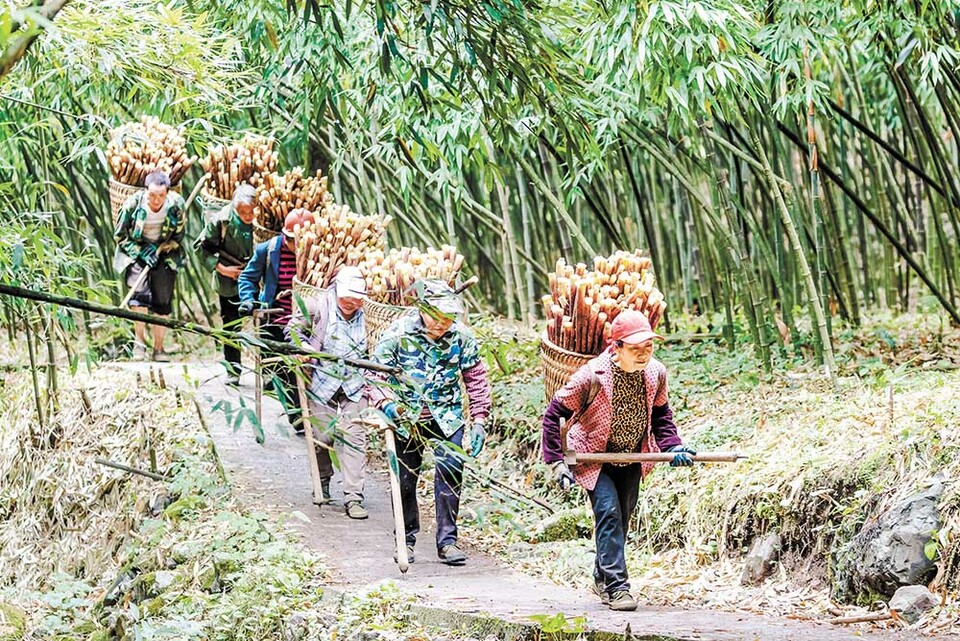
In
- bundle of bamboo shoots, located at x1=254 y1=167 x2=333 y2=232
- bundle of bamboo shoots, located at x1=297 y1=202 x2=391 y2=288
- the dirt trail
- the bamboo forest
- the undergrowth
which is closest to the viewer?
the dirt trail

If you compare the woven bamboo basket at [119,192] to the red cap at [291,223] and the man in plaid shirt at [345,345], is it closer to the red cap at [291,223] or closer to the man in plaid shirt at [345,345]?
the red cap at [291,223]

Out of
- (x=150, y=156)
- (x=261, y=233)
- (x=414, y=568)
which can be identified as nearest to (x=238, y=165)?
(x=261, y=233)

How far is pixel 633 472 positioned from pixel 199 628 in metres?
2.02

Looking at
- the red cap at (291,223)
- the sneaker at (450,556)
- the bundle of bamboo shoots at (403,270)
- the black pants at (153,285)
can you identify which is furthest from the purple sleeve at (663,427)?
the black pants at (153,285)

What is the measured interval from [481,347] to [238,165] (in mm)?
3463

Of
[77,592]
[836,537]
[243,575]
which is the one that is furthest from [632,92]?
[77,592]

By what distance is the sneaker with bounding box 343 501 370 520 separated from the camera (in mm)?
6785

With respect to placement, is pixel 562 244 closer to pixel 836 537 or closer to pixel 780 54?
pixel 780 54

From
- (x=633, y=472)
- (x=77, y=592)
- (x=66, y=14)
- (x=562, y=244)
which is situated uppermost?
(x=66, y=14)

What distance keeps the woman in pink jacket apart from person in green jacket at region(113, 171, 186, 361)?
462 cm

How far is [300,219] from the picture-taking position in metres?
7.44

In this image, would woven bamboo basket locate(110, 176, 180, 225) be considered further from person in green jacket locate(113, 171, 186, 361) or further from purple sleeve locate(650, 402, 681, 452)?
purple sleeve locate(650, 402, 681, 452)

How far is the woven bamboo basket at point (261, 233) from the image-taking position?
26.9ft

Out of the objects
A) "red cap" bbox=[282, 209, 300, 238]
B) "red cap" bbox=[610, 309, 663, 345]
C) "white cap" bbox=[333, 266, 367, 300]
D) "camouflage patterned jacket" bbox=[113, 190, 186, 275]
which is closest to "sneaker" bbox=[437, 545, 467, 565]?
"white cap" bbox=[333, 266, 367, 300]
